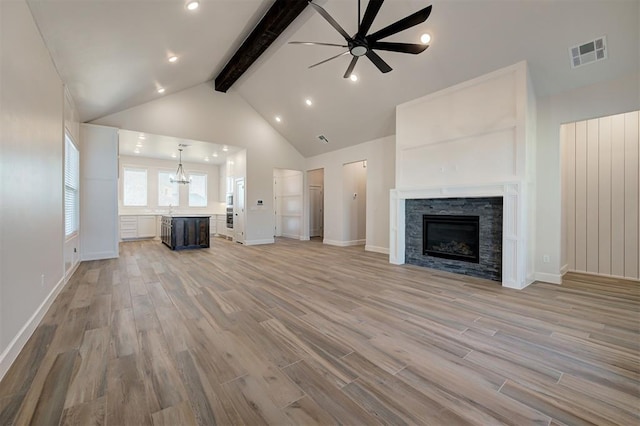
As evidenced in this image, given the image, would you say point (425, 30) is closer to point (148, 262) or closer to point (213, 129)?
point (213, 129)

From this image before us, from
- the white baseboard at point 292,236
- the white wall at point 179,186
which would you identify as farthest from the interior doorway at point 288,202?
the white wall at point 179,186

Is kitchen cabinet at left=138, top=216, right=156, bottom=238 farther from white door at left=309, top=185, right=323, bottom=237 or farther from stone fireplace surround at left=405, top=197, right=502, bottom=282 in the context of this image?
stone fireplace surround at left=405, top=197, right=502, bottom=282

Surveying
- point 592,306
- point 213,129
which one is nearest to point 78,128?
point 213,129

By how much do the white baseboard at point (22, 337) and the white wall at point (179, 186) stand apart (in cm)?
767

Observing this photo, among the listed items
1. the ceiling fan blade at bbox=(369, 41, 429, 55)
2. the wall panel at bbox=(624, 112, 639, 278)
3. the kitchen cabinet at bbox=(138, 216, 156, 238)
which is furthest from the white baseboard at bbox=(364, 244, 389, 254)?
the kitchen cabinet at bbox=(138, 216, 156, 238)

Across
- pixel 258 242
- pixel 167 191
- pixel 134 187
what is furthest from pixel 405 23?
pixel 134 187

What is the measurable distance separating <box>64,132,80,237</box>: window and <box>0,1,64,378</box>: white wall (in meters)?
1.40

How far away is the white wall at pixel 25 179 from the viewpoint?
1.92 meters

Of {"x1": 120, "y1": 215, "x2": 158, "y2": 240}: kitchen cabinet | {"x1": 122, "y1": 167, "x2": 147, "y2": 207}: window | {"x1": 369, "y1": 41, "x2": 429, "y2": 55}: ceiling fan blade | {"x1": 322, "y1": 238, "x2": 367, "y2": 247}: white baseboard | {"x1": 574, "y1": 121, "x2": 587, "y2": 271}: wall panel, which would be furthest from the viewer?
{"x1": 122, "y1": 167, "x2": 147, "y2": 207}: window

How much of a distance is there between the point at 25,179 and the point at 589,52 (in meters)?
6.48

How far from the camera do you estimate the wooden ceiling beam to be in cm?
427

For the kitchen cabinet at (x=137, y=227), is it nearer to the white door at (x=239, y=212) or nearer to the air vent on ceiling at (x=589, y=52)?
the white door at (x=239, y=212)

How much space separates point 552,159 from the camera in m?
4.20

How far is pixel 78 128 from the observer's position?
5.45 metres
